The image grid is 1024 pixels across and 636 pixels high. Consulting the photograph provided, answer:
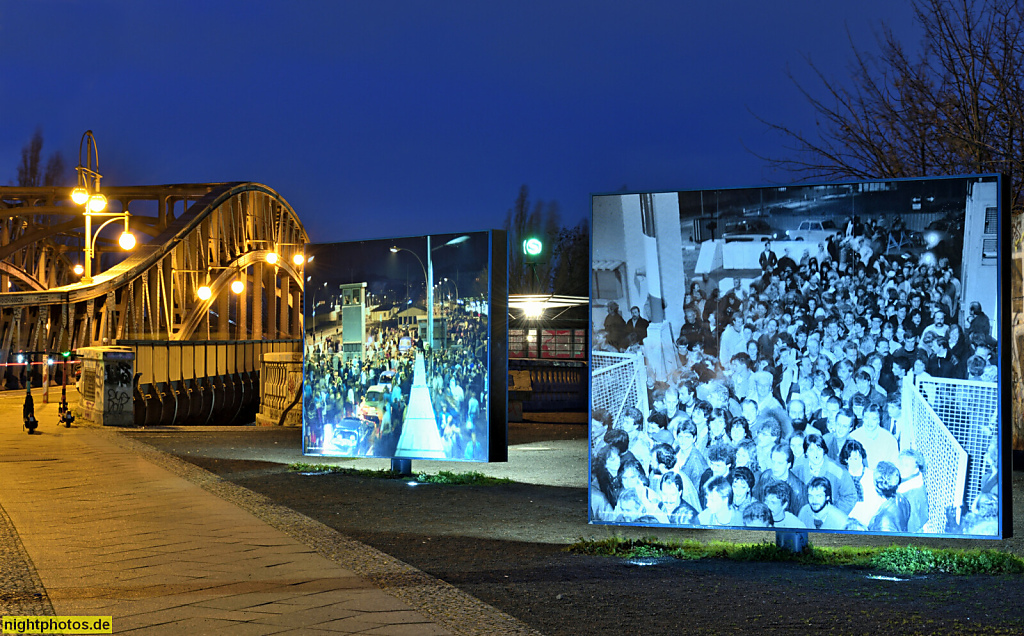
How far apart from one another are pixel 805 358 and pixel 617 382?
1330 mm

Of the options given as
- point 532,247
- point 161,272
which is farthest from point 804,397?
point 161,272

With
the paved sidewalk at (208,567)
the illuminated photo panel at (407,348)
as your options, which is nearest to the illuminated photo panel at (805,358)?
the paved sidewalk at (208,567)

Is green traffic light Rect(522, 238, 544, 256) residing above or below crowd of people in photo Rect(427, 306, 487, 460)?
above

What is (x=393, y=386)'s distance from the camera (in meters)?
11.1

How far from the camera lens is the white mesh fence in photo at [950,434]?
257 inches

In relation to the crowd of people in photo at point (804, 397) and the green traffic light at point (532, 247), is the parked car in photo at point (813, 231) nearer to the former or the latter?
the crowd of people in photo at point (804, 397)

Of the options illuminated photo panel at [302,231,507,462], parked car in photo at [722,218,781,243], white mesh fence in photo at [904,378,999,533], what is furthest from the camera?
illuminated photo panel at [302,231,507,462]

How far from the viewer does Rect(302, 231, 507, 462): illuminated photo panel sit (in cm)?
1033

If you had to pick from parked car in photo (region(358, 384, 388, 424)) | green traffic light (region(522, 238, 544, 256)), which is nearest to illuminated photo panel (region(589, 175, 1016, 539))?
parked car in photo (region(358, 384, 388, 424))

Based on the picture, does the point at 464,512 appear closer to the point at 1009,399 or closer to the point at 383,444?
the point at 383,444

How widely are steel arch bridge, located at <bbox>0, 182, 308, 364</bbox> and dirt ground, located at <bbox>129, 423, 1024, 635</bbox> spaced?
24.1 meters

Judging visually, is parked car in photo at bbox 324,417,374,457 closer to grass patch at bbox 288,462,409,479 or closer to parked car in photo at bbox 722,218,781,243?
grass patch at bbox 288,462,409,479

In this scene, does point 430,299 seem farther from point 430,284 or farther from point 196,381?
point 196,381

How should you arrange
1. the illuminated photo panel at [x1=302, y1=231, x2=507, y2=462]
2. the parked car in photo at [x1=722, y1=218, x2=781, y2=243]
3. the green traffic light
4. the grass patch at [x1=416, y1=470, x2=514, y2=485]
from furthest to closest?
the green traffic light → the grass patch at [x1=416, y1=470, x2=514, y2=485] → the illuminated photo panel at [x1=302, y1=231, x2=507, y2=462] → the parked car in photo at [x1=722, y1=218, x2=781, y2=243]
